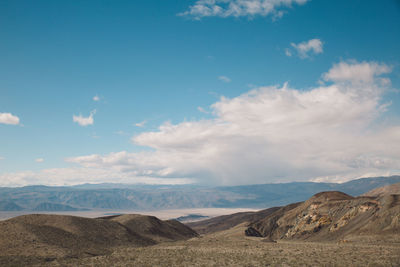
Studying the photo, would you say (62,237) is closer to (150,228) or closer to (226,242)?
(226,242)

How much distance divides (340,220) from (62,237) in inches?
2247

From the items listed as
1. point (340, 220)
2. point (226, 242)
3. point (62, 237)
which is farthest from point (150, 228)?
point (340, 220)

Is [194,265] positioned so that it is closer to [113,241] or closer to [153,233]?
[113,241]

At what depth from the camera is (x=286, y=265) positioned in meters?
29.2

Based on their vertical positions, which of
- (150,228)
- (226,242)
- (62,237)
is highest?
(62,237)

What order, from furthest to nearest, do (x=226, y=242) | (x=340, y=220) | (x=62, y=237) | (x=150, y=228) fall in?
(x=150, y=228) → (x=340, y=220) → (x=226, y=242) → (x=62, y=237)

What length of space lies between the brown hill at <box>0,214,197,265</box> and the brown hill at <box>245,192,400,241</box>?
35.3 meters

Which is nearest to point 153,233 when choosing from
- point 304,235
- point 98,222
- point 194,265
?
point 98,222

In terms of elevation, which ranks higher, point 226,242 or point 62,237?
point 62,237

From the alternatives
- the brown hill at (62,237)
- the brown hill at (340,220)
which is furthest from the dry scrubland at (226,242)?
the brown hill at (340,220)

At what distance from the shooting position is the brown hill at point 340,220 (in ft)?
169

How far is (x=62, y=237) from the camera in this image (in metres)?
52.8

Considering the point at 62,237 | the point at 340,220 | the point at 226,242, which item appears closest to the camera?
the point at 62,237

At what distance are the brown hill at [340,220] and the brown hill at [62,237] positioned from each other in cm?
3532
